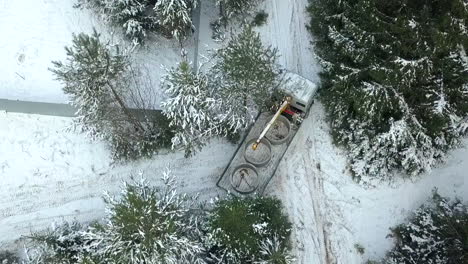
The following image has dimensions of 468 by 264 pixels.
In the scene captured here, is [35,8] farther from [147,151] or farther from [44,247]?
[44,247]

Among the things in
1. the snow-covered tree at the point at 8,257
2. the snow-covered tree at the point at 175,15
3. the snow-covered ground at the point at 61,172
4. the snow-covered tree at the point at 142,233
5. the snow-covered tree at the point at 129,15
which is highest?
the snow-covered tree at the point at 175,15

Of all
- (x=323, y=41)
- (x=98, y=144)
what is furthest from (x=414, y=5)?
(x=98, y=144)

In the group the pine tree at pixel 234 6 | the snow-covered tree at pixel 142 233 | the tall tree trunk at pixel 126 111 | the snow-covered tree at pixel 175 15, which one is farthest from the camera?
the pine tree at pixel 234 6

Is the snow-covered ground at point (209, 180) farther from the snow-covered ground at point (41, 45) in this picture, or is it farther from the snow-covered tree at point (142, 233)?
the snow-covered tree at point (142, 233)

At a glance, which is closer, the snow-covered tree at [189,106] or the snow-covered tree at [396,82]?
the snow-covered tree at [396,82]

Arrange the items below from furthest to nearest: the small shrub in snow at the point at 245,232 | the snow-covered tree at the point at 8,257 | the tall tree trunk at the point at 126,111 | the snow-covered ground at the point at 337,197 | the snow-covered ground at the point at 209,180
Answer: the snow-covered ground at the point at 209,180, the snow-covered ground at the point at 337,197, the snow-covered tree at the point at 8,257, the tall tree trunk at the point at 126,111, the small shrub in snow at the point at 245,232

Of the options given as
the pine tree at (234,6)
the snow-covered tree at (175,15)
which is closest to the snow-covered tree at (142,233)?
the snow-covered tree at (175,15)
